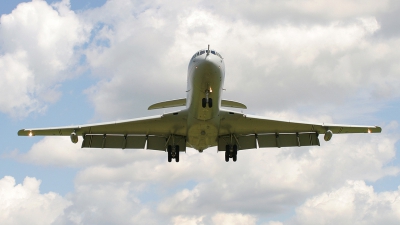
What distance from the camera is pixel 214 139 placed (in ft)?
119

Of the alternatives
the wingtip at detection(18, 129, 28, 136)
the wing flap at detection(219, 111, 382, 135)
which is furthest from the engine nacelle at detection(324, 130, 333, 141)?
the wingtip at detection(18, 129, 28, 136)

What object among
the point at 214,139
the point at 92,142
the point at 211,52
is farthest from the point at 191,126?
the point at 92,142

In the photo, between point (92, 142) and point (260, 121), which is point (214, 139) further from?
point (92, 142)

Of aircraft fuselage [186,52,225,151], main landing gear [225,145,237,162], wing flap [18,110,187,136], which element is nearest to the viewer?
aircraft fuselage [186,52,225,151]

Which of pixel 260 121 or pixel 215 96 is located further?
pixel 260 121

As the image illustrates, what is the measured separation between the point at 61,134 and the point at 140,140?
561 cm

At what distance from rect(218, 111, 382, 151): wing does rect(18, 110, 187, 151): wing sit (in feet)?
9.80

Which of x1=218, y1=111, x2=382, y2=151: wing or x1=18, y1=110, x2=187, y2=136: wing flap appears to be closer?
x1=18, y1=110, x2=187, y2=136: wing flap

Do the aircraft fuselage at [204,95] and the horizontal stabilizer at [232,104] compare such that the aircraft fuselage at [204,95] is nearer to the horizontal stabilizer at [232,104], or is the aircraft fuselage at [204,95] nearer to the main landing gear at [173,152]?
the main landing gear at [173,152]

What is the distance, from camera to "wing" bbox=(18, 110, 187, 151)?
36438mm

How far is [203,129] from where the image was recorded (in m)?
34.3

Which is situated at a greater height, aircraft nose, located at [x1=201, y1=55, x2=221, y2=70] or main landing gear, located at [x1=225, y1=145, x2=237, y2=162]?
aircraft nose, located at [x1=201, y1=55, x2=221, y2=70]

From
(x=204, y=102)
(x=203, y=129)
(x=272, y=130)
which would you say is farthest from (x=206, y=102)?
(x=272, y=130)

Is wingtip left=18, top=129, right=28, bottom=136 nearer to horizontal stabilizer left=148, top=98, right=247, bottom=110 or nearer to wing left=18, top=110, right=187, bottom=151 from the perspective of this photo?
wing left=18, top=110, right=187, bottom=151
